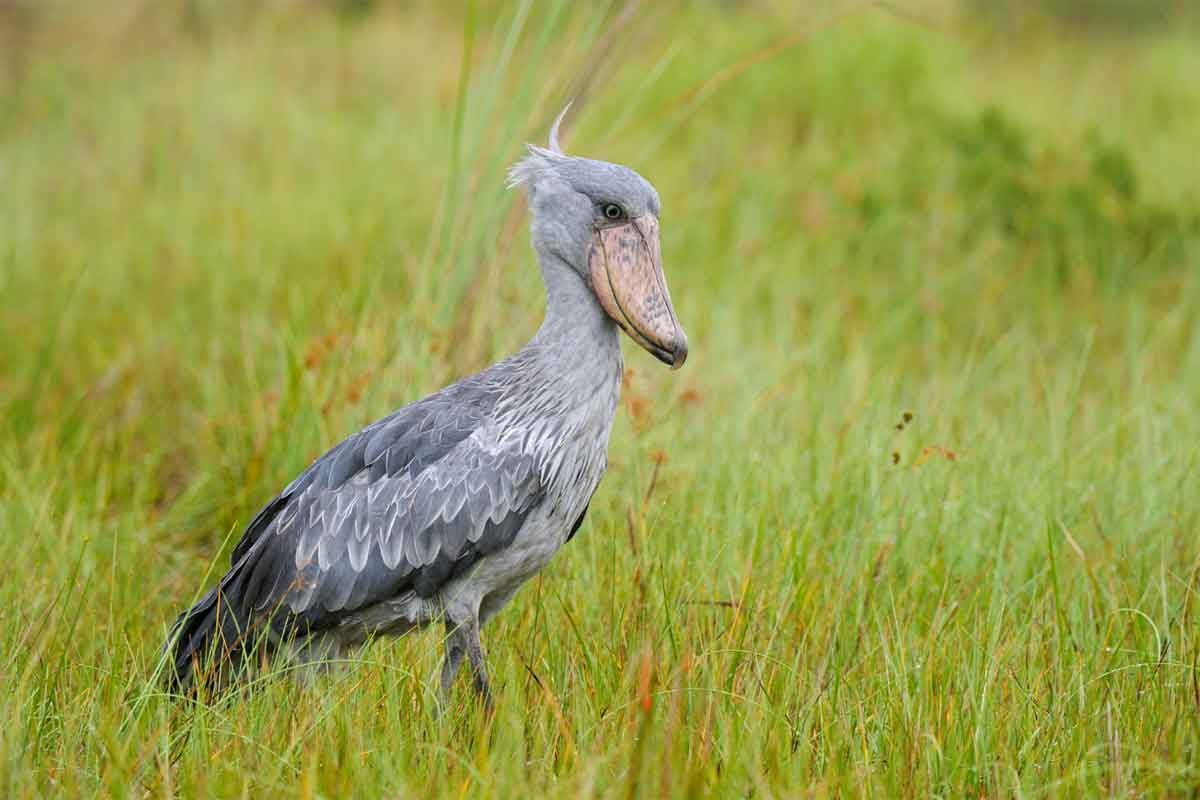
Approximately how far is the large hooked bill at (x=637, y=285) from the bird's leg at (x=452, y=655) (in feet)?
2.52

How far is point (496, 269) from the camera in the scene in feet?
13.3

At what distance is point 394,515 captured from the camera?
298 cm

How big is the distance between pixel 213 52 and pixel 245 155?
1.74m

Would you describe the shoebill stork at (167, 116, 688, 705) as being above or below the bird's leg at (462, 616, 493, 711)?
above

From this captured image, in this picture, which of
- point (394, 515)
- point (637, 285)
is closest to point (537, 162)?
point (637, 285)

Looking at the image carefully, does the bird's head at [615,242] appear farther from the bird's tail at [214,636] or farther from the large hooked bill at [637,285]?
the bird's tail at [214,636]

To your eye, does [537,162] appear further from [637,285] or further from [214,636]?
[214,636]

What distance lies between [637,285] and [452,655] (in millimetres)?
921

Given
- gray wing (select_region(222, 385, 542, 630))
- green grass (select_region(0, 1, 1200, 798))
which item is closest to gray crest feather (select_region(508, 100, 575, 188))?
gray wing (select_region(222, 385, 542, 630))

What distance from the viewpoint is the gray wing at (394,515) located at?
2881 mm

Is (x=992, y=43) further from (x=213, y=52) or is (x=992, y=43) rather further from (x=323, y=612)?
(x=323, y=612)

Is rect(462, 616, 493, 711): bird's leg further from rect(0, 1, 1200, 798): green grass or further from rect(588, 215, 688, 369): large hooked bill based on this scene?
rect(588, 215, 688, 369): large hooked bill

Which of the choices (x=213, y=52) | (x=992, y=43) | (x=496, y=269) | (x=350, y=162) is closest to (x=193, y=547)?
(x=496, y=269)

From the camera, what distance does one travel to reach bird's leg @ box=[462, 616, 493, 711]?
9.28 feet
